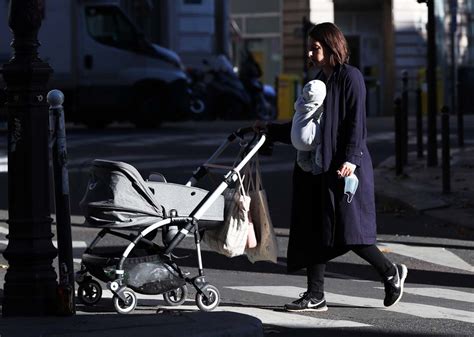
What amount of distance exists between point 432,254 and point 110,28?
17.8 m

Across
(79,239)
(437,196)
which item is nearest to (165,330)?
(79,239)

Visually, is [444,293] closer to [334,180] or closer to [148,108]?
[334,180]

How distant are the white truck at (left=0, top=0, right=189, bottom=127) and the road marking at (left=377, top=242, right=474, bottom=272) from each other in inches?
654

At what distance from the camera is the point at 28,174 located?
770 centimetres

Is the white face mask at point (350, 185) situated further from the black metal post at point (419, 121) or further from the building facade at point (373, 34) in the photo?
the building facade at point (373, 34)

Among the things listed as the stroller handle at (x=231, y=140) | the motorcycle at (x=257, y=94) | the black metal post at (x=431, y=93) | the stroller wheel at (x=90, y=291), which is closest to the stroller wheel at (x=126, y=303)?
the stroller wheel at (x=90, y=291)

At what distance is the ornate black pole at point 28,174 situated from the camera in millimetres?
7621

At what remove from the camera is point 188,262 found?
10.4 metres

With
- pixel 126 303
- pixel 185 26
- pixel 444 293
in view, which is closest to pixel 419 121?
pixel 444 293

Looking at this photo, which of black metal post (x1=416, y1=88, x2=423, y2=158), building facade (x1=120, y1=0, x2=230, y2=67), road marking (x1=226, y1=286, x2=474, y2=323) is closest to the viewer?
road marking (x1=226, y1=286, x2=474, y2=323)

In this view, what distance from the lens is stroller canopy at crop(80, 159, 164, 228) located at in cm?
802

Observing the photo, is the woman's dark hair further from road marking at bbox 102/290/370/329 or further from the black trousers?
road marking at bbox 102/290/370/329

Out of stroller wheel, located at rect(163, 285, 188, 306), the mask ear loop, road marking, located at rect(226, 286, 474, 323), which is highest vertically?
the mask ear loop

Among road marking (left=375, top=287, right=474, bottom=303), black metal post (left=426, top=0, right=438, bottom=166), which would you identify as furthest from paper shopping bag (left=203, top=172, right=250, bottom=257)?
black metal post (left=426, top=0, right=438, bottom=166)
